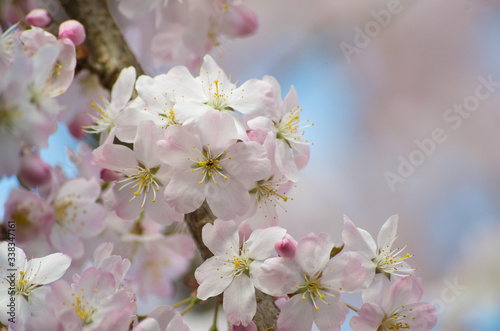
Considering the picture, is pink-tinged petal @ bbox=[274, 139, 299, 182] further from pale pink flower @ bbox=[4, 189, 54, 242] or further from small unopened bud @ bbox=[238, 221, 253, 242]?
pale pink flower @ bbox=[4, 189, 54, 242]

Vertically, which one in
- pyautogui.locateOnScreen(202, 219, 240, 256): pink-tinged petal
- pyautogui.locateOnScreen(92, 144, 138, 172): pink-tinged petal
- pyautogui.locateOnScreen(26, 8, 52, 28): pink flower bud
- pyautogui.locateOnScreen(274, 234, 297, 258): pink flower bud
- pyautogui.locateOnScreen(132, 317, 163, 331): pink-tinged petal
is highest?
pyautogui.locateOnScreen(274, 234, 297, 258): pink flower bud

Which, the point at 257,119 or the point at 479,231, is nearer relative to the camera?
the point at 257,119

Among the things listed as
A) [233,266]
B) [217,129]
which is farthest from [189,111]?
[233,266]

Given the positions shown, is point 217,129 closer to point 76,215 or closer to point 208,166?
point 208,166

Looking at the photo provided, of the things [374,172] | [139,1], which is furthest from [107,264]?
[374,172]

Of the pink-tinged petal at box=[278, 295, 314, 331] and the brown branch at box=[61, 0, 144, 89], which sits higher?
the pink-tinged petal at box=[278, 295, 314, 331]

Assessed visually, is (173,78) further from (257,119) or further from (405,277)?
(405,277)

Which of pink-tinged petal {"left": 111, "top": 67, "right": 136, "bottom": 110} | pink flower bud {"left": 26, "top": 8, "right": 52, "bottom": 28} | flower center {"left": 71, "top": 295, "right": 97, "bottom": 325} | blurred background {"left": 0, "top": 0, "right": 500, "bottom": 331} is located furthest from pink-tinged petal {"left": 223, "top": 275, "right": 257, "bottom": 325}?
blurred background {"left": 0, "top": 0, "right": 500, "bottom": 331}
